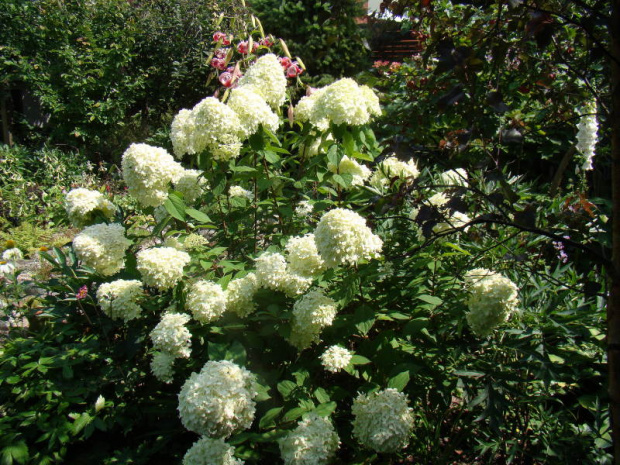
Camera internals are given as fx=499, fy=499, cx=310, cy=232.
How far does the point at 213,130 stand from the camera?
2.18 metres

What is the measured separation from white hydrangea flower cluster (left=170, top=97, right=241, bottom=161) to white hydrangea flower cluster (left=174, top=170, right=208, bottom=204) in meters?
0.15

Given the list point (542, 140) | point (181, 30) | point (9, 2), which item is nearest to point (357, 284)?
point (542, 140)

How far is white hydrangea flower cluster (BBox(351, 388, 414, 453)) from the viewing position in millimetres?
1769

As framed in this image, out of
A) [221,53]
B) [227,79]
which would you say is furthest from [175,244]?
[221,53]

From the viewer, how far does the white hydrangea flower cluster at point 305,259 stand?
2.01 meters

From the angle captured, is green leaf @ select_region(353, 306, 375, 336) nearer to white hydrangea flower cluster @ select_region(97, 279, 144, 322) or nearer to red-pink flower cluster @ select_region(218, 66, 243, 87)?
white hydrangea flower cluster @ select_region(97, 279, 144, 322)

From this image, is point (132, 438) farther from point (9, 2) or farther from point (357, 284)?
point (9, 2)

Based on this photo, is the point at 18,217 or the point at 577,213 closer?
the point at 577,213

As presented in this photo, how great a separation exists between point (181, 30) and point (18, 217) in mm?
4074

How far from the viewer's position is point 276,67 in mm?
2584

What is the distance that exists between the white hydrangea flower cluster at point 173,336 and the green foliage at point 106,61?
6713mm

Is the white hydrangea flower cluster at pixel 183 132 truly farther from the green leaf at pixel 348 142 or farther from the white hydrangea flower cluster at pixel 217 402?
the white hydrangea flower cluster at pixel 217 402

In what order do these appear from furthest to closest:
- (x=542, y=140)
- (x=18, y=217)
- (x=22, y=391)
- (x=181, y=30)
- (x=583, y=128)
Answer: (x=181, y=30) < (x=18, y=217) < (x=542, y=140) < (x=583, y=128) < (x=22, y=391)

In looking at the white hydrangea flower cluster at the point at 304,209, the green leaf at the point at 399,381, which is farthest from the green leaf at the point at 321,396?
the white hydrangea flower cluster at the point at 304,209
